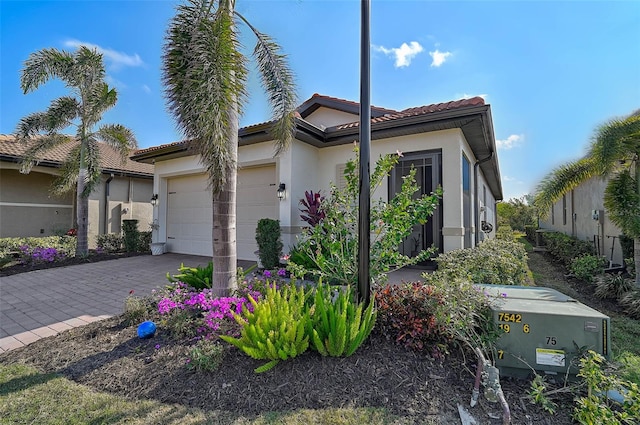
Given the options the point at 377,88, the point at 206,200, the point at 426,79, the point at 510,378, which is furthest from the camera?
the point at 206,200

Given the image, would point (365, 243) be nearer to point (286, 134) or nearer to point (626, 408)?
point (626, 408)

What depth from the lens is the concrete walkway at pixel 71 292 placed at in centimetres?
440

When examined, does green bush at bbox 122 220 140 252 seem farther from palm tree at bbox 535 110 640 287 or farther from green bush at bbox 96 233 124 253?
palm tree at bbox 535 110 640 287

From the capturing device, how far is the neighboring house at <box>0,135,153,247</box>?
488 inches

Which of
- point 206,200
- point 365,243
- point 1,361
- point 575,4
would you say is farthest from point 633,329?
point 206,200

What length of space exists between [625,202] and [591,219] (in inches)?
269

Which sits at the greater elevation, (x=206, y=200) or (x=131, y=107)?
(x=131, y=107)

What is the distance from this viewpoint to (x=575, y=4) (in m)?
5.83

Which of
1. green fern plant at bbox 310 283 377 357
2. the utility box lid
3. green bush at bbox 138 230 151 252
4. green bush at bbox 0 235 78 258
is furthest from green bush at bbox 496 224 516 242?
green bush at bbox 0 235 78 258

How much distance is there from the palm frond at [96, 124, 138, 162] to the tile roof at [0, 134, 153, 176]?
21.4 inches

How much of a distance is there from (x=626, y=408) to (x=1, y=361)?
19.6 ft

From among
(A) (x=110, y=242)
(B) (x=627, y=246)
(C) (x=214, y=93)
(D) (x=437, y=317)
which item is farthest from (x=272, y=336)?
(A) (x=110, y=242)

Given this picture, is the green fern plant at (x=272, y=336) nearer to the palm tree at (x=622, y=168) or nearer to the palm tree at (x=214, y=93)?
the palm tree at (x=214, y=93)

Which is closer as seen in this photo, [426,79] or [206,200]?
[426,79]
